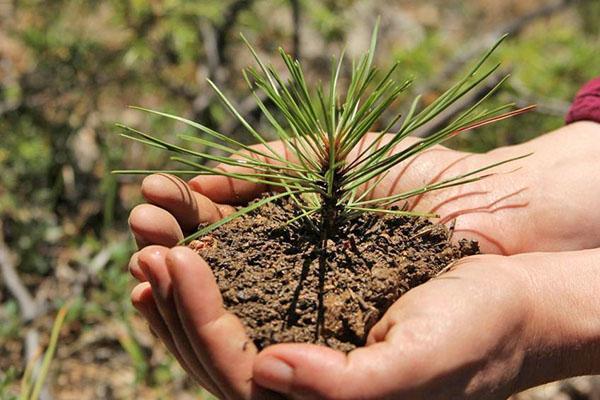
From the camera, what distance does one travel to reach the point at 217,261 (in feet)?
3.29

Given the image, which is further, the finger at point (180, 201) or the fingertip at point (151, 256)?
the finger at point (180, 201)

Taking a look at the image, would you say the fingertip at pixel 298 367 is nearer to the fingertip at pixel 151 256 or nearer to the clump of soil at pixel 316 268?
the clump of soil at pixel 316 268

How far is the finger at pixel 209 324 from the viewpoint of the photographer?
874mm

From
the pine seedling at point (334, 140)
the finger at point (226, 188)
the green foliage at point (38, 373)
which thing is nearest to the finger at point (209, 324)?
the pine seedling at point (334, 140)

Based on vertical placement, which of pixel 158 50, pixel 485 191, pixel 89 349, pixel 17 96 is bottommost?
pixel 89 349

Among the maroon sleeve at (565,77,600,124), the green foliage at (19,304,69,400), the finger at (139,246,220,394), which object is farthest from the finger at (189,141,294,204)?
the maroon sleeve at (565,77,600,124)

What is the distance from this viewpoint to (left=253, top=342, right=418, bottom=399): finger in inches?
32.1

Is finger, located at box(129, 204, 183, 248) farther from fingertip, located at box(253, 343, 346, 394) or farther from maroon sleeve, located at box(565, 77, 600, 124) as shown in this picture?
maroon sleeve, located at box(565, 77, 600, 124)

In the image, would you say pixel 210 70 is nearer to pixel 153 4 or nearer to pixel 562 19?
pixel 153 4

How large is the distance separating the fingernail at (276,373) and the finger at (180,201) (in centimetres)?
36

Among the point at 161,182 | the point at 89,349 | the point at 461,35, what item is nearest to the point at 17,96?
the point at 89,349

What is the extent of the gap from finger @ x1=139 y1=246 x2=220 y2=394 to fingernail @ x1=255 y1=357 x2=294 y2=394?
0.18 meters

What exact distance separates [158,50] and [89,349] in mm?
1117

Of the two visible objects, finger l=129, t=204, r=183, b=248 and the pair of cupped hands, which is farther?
finger l=129, t=204, r=183, b=248
